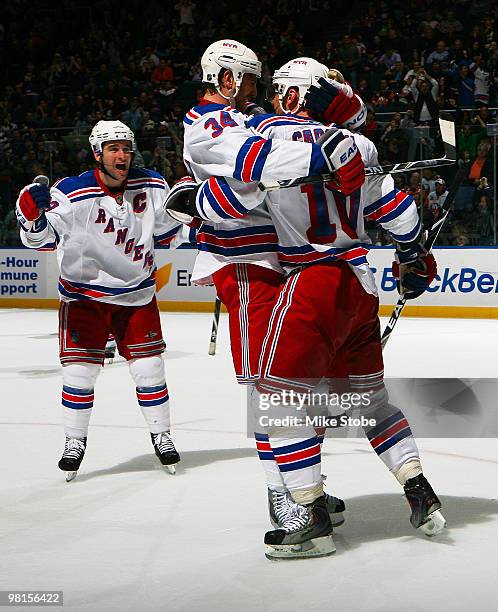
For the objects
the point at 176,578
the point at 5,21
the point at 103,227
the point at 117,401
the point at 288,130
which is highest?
the point at 5,21

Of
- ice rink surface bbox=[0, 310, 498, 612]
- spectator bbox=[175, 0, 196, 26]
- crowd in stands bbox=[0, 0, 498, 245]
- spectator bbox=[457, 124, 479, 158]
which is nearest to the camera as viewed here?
ice rink surface bbox=[0, 310, 498, 612]

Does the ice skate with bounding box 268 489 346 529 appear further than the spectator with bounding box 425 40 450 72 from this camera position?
No

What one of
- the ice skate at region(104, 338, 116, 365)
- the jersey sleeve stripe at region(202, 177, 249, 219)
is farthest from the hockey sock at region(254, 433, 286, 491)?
the ice skate at region(104, 338, 116, 365)

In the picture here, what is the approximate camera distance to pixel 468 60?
1254 cm

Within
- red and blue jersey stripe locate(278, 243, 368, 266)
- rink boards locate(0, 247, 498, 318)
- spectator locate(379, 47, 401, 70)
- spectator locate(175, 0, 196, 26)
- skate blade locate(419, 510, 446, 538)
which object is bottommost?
rink boards locate(0, 247, 498, 318)

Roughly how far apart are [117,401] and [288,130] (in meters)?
3.16

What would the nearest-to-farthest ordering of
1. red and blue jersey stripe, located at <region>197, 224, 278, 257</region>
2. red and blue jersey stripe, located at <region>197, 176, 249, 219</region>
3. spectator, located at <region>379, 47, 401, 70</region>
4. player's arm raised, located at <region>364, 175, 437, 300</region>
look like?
red and blue jersey stripe, located at <region>197, 176, 249, 219</region> → red and blue jersey stripe, located at <region>197, 224, 278, 257</region> → player's arm raised, located at <region>364, 175, 437, 300</region> → spectator, located at <region>379, 47, 401, 70</region>

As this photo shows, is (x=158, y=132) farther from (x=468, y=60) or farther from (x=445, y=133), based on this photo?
(x=445, y=133)

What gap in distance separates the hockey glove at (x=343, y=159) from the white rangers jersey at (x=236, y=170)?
0.09 ft

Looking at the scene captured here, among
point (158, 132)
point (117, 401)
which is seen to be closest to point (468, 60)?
point (158, 132)

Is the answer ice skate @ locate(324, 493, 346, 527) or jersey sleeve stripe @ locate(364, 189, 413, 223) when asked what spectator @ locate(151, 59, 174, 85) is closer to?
jersey sleeve stripe @ locate(364, 189, 413, 223)

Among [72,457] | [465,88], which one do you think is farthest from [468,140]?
[72,457]

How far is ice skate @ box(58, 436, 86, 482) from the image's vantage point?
4008mm

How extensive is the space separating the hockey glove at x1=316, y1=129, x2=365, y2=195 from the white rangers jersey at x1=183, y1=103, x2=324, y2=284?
27 mm
